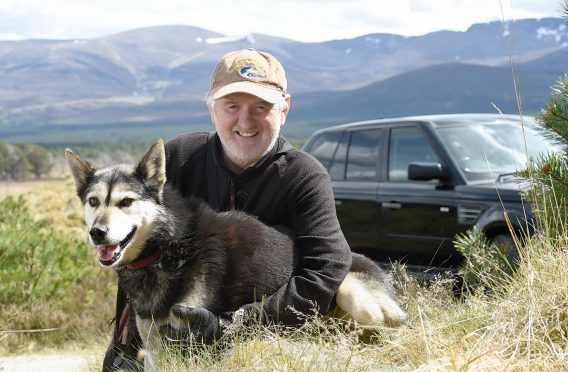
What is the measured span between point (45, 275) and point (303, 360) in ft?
17.7

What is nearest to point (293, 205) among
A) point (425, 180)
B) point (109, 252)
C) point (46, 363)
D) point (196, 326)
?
point (196, 326)

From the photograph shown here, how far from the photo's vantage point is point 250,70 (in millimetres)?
4605

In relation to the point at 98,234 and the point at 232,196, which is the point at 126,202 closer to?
the point at 98,234

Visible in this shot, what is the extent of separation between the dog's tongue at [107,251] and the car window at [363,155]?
17.4 ft

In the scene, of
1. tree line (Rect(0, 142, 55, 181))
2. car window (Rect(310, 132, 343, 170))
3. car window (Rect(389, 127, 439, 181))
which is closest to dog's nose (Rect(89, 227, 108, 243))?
car window (Rect(389, 127, 439, 181))

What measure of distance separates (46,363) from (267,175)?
293 cm

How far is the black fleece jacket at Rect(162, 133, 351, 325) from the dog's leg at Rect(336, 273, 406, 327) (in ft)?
0.30

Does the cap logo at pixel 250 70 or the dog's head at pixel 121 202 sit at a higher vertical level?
the cap logo at pixel 250 70

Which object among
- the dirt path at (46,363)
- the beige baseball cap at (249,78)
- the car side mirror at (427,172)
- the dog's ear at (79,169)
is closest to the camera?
the dog's ear at (79,169)

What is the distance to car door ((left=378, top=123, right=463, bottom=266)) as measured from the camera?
316 inches

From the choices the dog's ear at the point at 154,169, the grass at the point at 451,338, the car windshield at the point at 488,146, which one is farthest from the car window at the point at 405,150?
the dog's ear at the point at 154,169

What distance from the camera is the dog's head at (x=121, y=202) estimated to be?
4.03 meters

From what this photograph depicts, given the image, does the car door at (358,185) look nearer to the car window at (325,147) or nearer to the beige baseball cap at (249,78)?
the car window at (325,147)

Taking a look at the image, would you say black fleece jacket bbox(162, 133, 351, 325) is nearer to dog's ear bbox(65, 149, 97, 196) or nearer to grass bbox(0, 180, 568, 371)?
grass bbox(0, 180, 568, 371)
